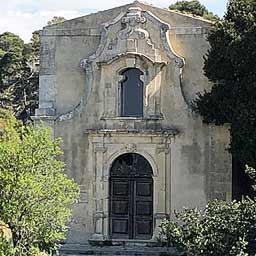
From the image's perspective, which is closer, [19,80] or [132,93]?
[132,93]

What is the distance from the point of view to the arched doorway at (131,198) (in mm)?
25219

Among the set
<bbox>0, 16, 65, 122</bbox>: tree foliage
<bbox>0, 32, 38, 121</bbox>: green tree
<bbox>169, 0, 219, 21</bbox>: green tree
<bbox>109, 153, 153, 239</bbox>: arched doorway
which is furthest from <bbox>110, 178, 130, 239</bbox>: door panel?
<bbox>0, 32, 38, 121</bbox>: green tree

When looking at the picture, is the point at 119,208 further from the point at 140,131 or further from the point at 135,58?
the point at 135,58

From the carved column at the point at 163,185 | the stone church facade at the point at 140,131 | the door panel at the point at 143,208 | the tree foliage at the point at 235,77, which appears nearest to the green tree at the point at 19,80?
the stone church facade at the point at 140,131

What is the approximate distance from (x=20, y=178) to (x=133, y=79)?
6.40 metres

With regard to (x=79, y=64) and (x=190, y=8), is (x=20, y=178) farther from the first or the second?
(x=190, y=8)

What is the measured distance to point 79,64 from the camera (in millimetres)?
26125

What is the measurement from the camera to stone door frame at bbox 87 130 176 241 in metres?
25.0

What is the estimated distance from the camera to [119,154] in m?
25.4

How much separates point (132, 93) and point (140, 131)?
135 centimetres

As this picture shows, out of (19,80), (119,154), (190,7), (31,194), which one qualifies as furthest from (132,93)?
(19,80)

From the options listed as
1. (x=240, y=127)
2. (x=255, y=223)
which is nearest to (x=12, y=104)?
(x=240, y=127)

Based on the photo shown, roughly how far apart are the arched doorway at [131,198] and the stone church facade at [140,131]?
0.03m

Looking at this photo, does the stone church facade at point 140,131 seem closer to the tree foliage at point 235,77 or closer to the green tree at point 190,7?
the tree foliage at point 235,77
